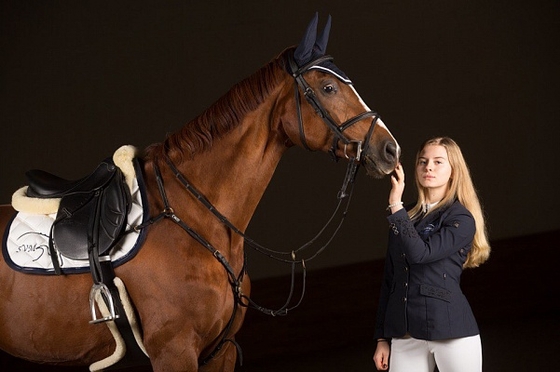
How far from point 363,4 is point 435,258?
373cm

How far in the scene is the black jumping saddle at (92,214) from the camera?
2.40m

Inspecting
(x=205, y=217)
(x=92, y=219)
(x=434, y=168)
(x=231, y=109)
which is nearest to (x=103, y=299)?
(x=92, y=219)

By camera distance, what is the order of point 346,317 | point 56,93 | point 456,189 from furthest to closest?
point 346,317 → point 56,93 → point 456,189

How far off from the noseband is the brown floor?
2977 millimetres

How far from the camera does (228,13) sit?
17.8 feet

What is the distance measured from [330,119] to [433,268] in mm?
584

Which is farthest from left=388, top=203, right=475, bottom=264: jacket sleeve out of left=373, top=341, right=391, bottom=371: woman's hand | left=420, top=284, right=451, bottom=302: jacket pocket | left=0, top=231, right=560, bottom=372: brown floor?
left=0, top=231, right=560, bottom=372: brown floor

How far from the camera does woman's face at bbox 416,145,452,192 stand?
2555mm

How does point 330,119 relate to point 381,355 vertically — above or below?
above

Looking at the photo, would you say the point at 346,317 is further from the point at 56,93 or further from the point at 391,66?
the point at 56,93

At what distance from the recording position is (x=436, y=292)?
2.49m

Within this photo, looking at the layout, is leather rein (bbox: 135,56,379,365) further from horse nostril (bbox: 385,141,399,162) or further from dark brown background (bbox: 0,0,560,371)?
dark brown background (bbox: 0,0,560,371)

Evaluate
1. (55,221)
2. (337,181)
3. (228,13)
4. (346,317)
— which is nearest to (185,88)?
(228,13)

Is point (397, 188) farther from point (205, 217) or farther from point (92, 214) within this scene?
point (92, 214)
